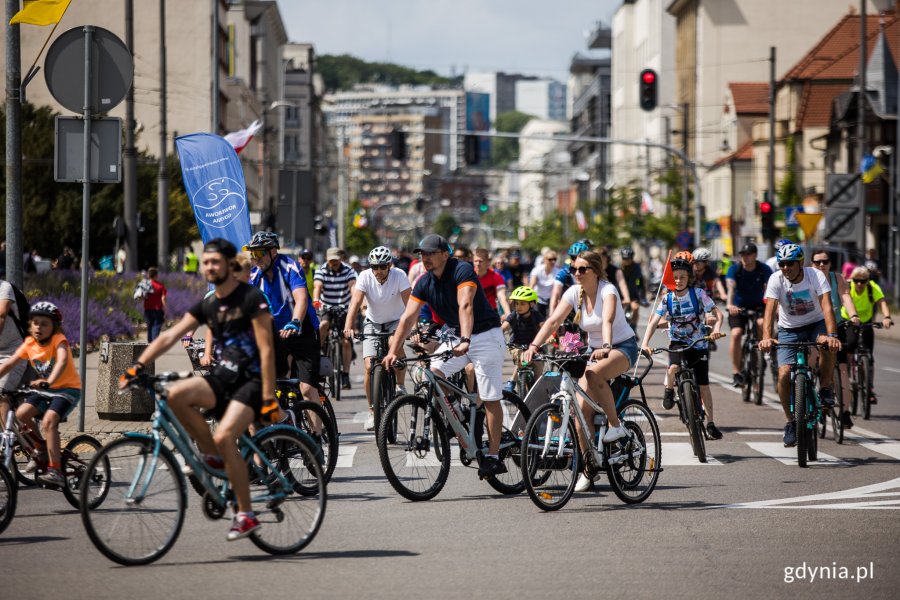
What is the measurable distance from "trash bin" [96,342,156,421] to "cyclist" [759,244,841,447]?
6.02 m

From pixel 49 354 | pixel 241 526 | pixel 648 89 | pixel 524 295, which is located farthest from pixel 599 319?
pixel 648 89

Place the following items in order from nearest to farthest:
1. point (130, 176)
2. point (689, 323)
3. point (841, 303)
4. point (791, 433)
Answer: point (791, 433) < point (689, 323) < point (841, 303) < point (130, 176)

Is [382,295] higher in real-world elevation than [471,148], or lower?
lower

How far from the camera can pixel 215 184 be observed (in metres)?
17.1

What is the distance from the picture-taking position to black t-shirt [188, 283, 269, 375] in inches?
321

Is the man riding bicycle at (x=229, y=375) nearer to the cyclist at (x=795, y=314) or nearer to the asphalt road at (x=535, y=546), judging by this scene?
the asphalt road at (x=535, y=546)

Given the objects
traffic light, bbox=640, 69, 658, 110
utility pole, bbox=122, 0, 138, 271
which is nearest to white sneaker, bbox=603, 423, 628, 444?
traffic light, bbox=640, 69, 658, 110

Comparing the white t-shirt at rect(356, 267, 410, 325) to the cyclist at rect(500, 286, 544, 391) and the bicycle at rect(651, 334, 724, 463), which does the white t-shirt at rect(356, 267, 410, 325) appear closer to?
the cyclist at rect(500, 286, 544, 391)

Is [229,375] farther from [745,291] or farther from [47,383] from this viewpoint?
[745,291]

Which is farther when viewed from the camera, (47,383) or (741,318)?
(741,318)

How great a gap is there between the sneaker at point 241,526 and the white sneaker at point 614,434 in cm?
304

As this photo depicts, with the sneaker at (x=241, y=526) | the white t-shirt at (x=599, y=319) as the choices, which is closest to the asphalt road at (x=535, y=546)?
the sneaker at (x=241, y=526)

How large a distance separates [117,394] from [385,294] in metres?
2.79

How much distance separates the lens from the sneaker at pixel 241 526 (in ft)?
26.4
